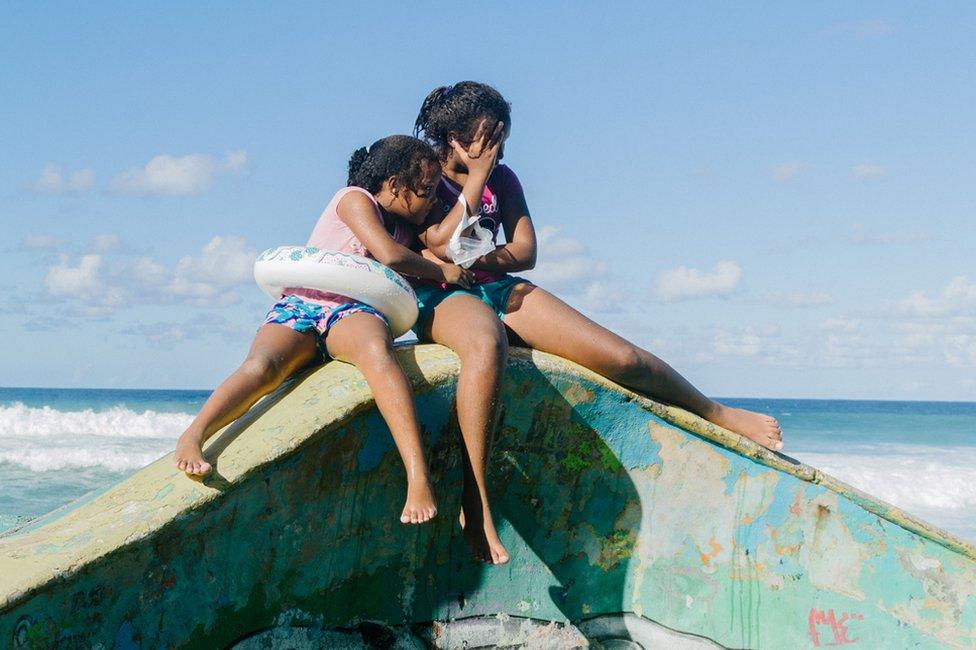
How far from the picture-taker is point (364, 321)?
343cm

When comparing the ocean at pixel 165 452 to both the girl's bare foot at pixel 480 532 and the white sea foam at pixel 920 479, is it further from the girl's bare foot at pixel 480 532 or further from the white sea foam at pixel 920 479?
the girl's bare foot at pixel 480 532

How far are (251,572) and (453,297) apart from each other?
1173 millimetres

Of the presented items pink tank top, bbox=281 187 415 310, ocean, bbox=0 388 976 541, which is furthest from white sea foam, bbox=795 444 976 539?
pink tank top, bbox=281 187 415 310

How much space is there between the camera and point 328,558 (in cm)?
331

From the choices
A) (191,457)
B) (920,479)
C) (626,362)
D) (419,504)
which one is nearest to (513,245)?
(626,362)

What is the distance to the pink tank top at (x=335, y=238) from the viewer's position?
11.8 ft

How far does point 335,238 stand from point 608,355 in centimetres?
107

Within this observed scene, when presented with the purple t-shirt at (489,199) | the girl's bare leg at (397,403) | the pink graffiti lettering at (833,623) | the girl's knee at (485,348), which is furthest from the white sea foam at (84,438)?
the pink graffiti lettering at (833,623)

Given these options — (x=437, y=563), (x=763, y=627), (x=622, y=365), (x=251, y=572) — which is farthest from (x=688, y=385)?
(x=251, y=572)

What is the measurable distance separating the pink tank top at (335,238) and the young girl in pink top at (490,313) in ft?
0.34

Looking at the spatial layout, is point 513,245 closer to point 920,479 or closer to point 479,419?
point 479,419

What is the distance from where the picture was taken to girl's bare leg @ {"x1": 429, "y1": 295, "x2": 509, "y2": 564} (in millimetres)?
3285

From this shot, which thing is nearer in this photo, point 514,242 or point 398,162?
point 398,162

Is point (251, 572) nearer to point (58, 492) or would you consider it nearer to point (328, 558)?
point (328, 558)
